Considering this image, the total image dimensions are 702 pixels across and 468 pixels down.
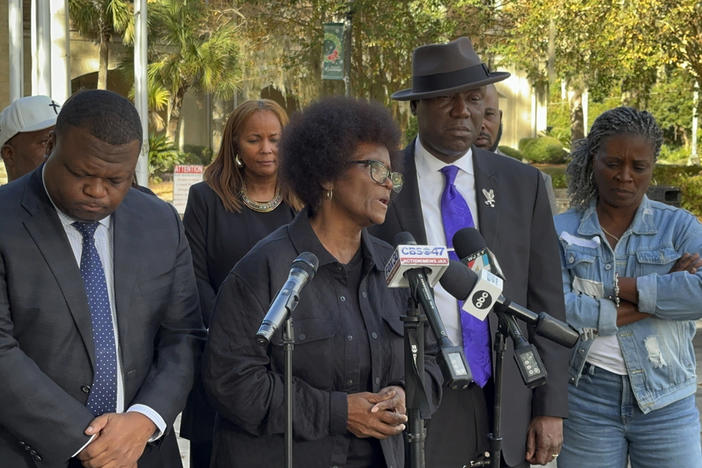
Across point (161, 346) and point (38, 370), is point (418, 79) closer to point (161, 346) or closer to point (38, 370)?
point (161, 346)

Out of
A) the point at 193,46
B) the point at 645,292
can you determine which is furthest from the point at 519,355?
the point at 193,46

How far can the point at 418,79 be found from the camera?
14.4 ft

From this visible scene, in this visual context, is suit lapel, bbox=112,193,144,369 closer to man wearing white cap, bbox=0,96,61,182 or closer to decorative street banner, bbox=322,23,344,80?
man wearing white cap, bbox=0,96,61,182

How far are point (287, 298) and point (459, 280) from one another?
50 centimetres

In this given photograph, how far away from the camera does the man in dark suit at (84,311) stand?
3203 millimetres

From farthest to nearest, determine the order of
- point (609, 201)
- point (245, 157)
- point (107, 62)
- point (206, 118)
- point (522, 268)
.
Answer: point (206, 118) → point (107, 62) → point (245, 157) → point (609, 201) → point (522, 268)

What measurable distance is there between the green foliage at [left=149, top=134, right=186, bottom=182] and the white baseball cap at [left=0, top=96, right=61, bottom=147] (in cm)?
3173

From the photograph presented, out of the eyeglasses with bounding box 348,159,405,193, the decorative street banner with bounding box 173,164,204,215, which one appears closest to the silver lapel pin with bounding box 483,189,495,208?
the eyeglasses with bounding box 348,159,405,193

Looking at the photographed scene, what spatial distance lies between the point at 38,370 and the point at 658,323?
2.57 meters

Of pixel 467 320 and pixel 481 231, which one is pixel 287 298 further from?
pixel 481 231

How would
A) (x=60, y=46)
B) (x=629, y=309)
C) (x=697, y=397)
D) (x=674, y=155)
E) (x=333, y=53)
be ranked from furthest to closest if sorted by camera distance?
(x=674, y=155)
(x=333, y=53)
(x=60, y=46)
(x=697, y=397)
(x=629, y=309)

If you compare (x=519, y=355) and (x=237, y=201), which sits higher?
(x=237, y=201)

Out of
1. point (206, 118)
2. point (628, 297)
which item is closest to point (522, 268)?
point (628, 297)

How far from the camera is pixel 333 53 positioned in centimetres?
2239
